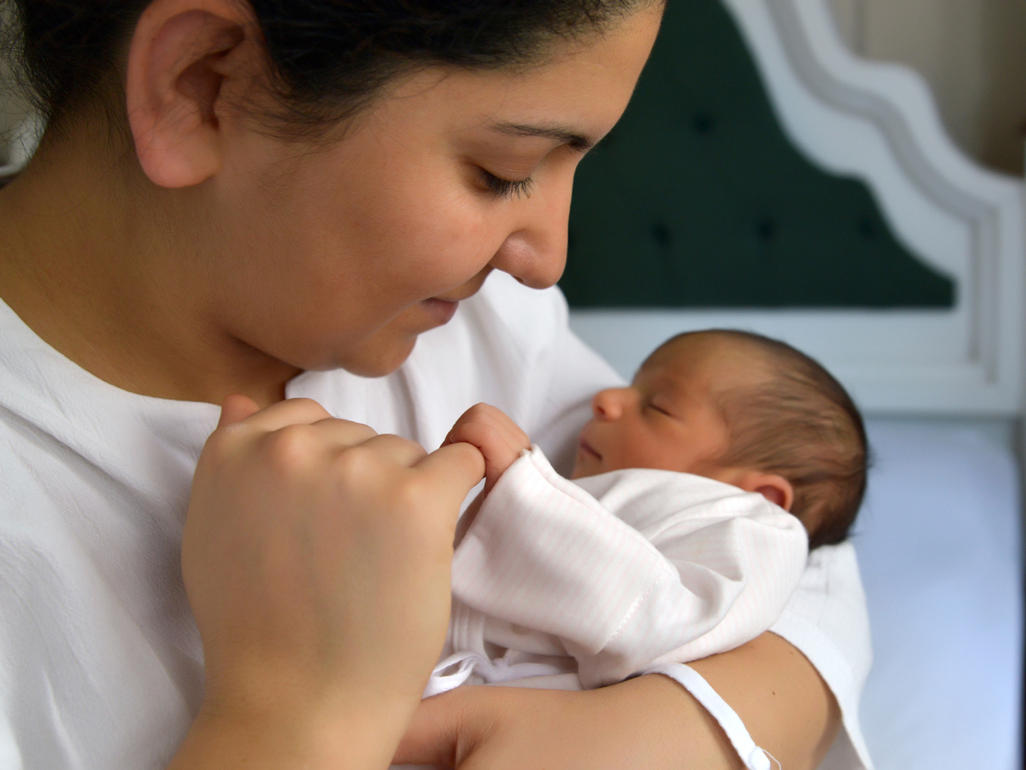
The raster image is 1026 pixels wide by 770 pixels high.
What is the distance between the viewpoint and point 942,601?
157cm

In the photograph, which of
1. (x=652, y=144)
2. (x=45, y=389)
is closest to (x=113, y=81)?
(x=45, y=389)

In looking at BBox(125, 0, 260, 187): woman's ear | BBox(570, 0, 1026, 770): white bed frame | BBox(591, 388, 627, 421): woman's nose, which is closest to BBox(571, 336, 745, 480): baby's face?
BBox(591, 388, 627, 421): woman's nose

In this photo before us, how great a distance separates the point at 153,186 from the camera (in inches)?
30.9

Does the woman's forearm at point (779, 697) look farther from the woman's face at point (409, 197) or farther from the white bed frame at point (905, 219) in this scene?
the white bed frame at point (905, 219)

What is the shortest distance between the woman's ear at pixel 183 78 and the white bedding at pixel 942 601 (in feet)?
3.47

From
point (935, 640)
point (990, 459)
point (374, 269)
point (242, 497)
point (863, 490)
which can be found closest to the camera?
point (242, 497)

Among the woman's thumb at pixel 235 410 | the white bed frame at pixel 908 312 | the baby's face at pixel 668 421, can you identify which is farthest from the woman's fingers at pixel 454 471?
the white bed frame at pixel 908 312

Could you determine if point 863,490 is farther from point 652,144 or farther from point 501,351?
point 652,144

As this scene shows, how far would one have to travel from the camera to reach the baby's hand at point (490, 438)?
30.8 inches

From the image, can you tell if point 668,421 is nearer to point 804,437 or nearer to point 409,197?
point 804,437

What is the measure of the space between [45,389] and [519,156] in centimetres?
39

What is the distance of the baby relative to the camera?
0.80m

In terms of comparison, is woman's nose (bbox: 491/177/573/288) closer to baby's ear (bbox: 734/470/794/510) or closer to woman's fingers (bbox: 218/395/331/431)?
woman's fingers (bbox: 218/395/331/431)

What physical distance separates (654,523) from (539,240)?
1.07ft
